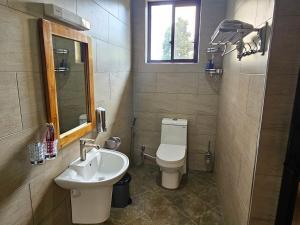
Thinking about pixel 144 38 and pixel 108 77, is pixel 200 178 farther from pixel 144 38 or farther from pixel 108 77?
pixel 144 38

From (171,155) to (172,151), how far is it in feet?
0.40

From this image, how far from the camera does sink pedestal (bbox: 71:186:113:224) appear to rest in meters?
1.66

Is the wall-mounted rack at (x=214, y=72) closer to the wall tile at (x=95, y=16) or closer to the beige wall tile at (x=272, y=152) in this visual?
the wall tile at (x=95, y=16)

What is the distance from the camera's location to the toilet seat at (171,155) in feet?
8.02

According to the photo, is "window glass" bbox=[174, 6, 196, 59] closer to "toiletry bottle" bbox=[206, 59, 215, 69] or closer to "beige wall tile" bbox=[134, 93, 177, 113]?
"toiletry bottle" bbox=[206, 59, 215, 69]

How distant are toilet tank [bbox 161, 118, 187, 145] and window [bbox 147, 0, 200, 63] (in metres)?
0.91

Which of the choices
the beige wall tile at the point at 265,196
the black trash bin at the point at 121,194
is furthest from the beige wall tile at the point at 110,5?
the beige wall tile at the point at 265,196

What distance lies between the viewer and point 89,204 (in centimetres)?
168

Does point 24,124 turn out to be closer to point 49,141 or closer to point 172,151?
point 49,141

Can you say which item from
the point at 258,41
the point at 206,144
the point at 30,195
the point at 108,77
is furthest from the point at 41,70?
the point at 206,144

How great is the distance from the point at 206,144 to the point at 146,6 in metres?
2.18

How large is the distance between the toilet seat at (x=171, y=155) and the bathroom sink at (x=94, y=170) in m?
0.77

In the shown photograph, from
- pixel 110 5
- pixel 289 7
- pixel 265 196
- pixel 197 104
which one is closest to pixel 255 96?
pixel 289 7

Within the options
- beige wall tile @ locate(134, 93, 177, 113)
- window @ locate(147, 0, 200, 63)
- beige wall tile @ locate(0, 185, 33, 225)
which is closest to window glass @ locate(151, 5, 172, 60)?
window @ locate(147, 0, 200, 63)
